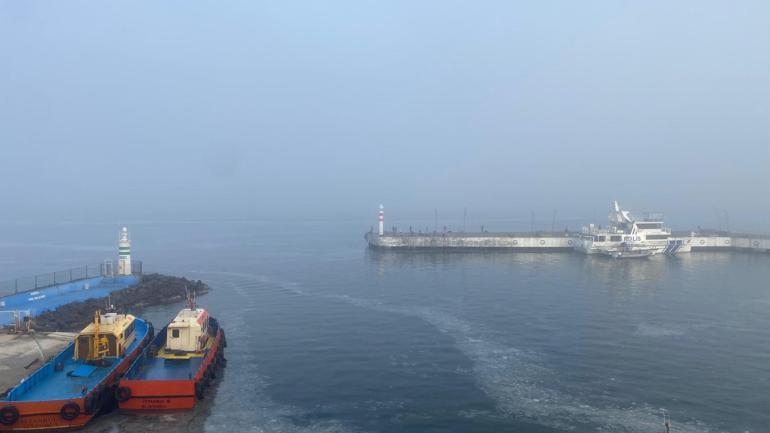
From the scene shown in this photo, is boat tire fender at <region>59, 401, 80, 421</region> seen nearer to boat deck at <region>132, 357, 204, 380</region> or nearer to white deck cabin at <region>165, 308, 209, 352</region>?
boat deck at <region>132, 357, 204, 380</region>

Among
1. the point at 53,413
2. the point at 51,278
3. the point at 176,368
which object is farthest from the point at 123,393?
the point at 51,278

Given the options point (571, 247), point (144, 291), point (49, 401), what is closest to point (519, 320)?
point (49, 401)

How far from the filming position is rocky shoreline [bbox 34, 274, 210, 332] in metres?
42.8

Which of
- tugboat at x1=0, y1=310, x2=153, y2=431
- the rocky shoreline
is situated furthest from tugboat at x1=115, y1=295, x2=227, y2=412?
the rocky shoreline

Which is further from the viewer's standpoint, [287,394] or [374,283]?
[374,283]

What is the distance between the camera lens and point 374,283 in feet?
209

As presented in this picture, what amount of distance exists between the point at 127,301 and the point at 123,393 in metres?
30.8

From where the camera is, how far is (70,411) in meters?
23.0

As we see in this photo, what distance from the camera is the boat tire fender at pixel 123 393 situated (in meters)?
24.8

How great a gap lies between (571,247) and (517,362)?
225ft

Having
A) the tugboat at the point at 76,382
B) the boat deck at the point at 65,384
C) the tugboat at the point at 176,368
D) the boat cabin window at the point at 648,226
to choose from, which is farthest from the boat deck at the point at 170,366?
the boat cabin window at the point at 648,226

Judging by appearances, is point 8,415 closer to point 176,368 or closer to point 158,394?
point 158,394

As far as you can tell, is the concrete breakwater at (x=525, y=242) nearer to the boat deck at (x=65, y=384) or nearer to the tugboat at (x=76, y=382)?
the tugboat at (x=76, y=382)

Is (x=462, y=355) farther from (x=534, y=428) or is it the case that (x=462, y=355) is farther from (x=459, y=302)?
(x=459, y=302)
